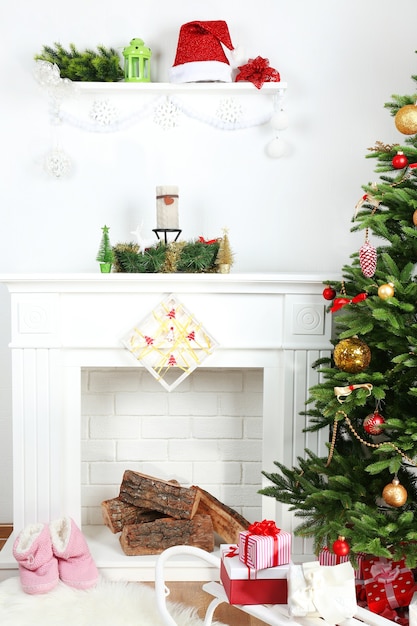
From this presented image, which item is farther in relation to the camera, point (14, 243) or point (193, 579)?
point (14, 243)

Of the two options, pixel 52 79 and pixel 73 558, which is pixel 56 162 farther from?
pixel 73 558

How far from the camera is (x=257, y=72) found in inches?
103

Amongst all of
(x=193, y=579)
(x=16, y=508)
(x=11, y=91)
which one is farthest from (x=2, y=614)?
(x=11, y=91)

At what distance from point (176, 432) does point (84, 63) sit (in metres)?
1.38

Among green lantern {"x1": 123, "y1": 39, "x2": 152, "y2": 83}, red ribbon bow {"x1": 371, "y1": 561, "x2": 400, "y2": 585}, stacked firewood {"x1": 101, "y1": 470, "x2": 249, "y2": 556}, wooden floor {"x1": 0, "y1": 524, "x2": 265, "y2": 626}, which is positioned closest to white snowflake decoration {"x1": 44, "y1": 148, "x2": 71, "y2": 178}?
green lantern {"x1": 123, "y1": 39, "x2": 152, "y2": 83}

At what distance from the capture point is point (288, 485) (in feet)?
7.14

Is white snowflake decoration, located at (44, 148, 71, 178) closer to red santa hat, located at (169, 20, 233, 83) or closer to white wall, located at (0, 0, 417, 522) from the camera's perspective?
white wall, located at (0, 0, 417, 522)

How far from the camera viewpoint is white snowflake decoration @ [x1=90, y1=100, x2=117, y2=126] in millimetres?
2693

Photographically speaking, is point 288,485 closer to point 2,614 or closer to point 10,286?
point 2,614

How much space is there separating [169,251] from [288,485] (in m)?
0.83

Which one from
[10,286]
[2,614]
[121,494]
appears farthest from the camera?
[121,494]

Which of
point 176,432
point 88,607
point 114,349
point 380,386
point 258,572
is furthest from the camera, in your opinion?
point 176,432

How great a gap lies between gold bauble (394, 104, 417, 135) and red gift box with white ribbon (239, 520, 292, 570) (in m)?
1.06

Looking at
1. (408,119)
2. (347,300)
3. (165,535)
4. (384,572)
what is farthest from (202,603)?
(408,119)
